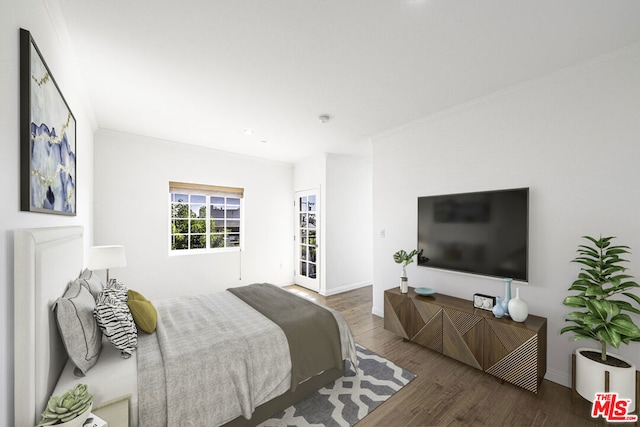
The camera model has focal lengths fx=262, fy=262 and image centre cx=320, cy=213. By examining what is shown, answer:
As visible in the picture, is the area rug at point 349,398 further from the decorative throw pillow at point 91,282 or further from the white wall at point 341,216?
the white wall at point 341,216

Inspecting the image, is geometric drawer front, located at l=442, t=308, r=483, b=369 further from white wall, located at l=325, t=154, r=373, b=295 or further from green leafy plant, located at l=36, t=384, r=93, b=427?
green leafy plant, located at l=36, t=384, r=93, b=427

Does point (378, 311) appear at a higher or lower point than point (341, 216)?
lower

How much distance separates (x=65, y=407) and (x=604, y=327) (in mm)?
3182

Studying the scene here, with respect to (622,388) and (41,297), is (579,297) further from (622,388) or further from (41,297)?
(41,297)

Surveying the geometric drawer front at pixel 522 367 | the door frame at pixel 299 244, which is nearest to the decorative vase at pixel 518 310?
the geometric drawer front at pixel 522 367

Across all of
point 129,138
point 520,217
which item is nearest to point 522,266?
point 520,217

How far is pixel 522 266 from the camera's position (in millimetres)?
2424

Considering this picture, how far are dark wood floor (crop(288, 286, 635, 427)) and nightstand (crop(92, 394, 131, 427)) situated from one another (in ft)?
4.79

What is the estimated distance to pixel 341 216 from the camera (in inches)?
204

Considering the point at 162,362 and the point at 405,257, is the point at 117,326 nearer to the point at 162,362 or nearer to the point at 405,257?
the point at 162,362

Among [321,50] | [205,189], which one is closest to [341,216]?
[205,189]

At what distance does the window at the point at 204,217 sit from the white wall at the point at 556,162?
349cm

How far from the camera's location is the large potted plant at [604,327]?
1776 millimetres

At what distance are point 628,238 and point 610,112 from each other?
100 cm
